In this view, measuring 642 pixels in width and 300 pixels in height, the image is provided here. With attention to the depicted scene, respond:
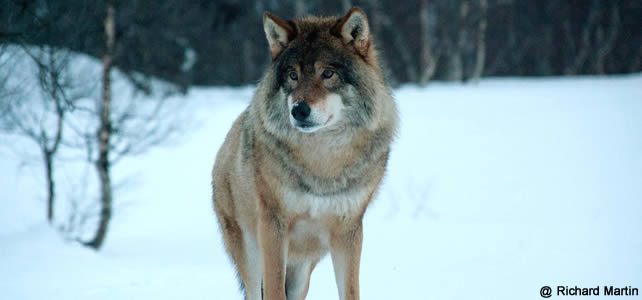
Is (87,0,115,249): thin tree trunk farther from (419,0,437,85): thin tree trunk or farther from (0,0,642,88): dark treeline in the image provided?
(419,0,437,85): thin tree trunk

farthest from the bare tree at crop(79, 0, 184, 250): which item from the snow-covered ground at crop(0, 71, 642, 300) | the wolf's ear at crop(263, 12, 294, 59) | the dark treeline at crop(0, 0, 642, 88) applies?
the wolf's ear at crop(263, 12, 294, 59)

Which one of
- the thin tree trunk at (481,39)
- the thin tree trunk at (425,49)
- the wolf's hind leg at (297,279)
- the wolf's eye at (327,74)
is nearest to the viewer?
the wolf's eye at (327,74)

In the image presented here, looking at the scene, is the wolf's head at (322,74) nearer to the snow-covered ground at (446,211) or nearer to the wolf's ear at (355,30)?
the wolf's ear at (355,30)

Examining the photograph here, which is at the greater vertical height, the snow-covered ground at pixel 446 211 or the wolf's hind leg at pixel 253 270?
the wolf's hind leg at pixel 253 270

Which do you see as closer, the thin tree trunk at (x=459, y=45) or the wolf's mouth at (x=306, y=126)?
the wolf's mouth at (x=306, y=126)

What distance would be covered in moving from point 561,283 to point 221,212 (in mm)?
2905

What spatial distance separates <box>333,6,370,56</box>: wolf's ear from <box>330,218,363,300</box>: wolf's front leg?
1.03m

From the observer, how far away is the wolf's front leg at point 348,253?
3.66 metres

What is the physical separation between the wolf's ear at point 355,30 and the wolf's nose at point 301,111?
547 mm

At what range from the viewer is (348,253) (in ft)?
12.0

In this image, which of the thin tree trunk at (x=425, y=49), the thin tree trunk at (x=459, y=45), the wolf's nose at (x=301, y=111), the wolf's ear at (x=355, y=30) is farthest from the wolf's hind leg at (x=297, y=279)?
the thin tree trunk at (x=459, y=45)

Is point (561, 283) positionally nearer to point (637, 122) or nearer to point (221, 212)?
point (221, 212)

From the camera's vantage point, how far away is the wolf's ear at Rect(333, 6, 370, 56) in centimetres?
355

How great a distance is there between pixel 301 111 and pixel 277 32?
631 millimetres
